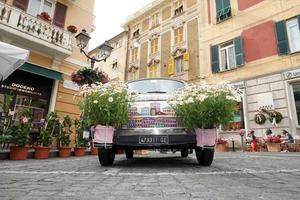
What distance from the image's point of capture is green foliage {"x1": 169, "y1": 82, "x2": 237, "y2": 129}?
4.15m

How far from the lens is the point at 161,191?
239 centimetres

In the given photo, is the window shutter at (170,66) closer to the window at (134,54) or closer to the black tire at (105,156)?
the window at (134,54)

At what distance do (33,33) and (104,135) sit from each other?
746 cm

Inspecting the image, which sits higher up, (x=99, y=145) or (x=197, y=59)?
(x=197, y=59)

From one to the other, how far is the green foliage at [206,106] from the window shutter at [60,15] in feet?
32.1

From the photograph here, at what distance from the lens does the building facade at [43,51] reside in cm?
923

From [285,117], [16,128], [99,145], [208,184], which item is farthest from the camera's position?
[285,117]

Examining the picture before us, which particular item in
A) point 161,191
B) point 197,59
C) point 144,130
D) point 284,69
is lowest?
point 161,191

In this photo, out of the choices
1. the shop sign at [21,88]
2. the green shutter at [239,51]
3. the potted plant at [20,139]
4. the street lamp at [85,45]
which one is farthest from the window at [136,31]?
the potted plant at [20,139]

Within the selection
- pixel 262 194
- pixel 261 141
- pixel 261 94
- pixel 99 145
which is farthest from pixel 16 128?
pixel 261 94

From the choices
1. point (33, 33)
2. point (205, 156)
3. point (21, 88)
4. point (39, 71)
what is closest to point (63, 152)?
point (39, 71)

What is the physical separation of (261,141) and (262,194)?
38.8ft

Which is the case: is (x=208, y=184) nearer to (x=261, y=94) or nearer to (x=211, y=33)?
(x=261, y=94)

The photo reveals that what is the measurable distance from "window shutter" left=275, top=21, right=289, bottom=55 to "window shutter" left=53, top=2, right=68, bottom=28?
11.8 m
